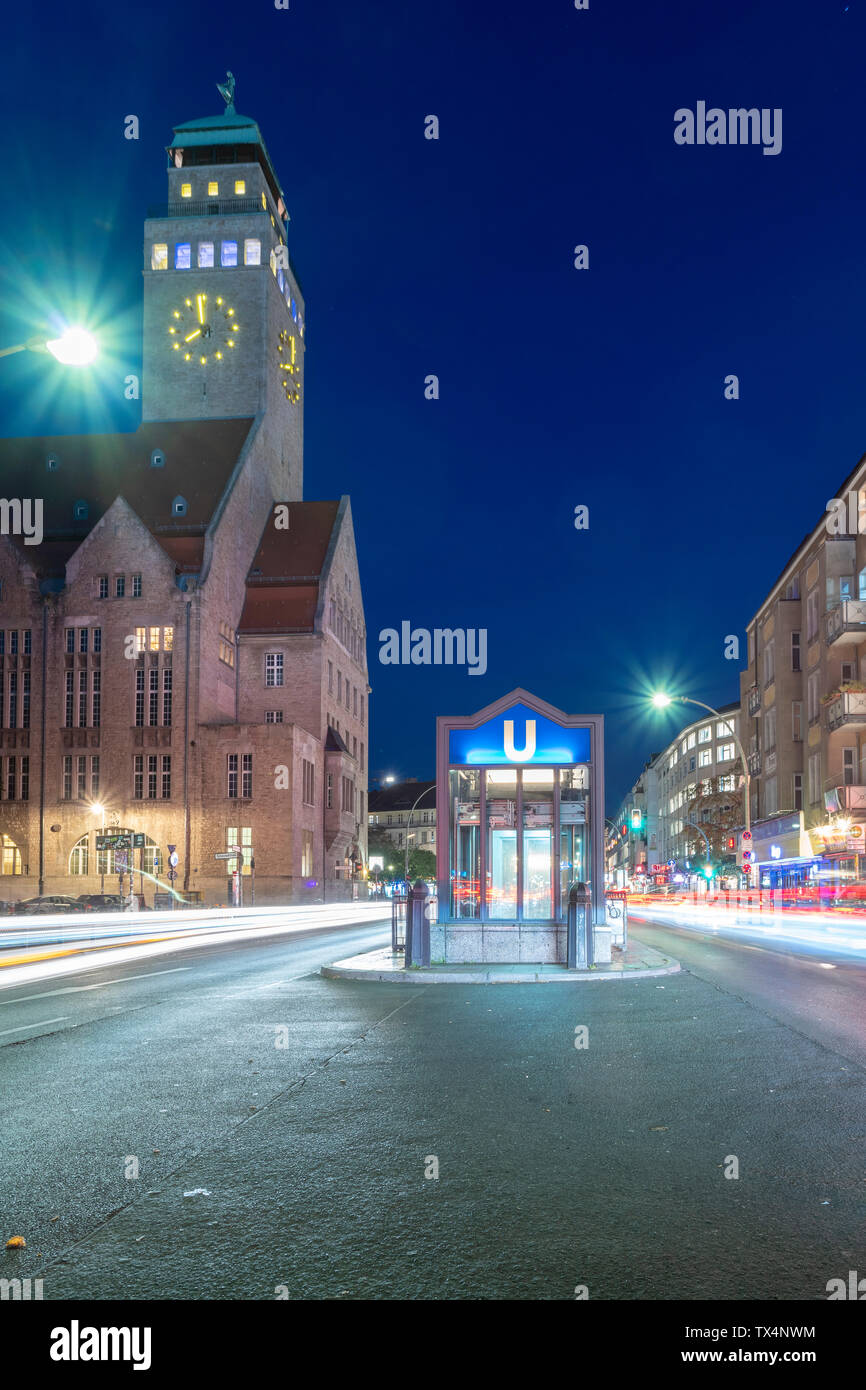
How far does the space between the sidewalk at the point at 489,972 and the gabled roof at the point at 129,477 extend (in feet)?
183

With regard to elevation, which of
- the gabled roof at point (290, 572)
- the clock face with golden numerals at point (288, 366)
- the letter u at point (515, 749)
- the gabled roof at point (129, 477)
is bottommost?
the letter u at point (515, 749)

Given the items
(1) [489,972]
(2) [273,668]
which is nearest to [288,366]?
(2) [273,668]

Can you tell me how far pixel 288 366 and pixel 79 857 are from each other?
1591 inches

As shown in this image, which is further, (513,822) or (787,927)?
(787,927)

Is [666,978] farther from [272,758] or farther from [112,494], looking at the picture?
[112,494]

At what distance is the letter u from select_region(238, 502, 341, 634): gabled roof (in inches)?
2283

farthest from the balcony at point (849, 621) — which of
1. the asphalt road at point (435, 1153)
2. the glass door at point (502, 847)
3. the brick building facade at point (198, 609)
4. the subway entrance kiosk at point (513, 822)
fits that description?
the asphalt road at point (435, 1153)

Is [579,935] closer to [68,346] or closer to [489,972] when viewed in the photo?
[489,972]

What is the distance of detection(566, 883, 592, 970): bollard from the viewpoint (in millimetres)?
17178

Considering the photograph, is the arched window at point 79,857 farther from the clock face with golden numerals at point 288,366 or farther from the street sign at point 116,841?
the clock face with golden numerals at point 288,366

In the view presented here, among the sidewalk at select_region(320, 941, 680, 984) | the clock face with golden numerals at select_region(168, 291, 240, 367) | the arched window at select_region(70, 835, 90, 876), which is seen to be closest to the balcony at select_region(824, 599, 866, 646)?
the sidewalk at select_region(320, 941, 680, 984)

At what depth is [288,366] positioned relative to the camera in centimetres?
8556

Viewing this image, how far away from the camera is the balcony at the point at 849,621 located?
4781 cm

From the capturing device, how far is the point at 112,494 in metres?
78.6
